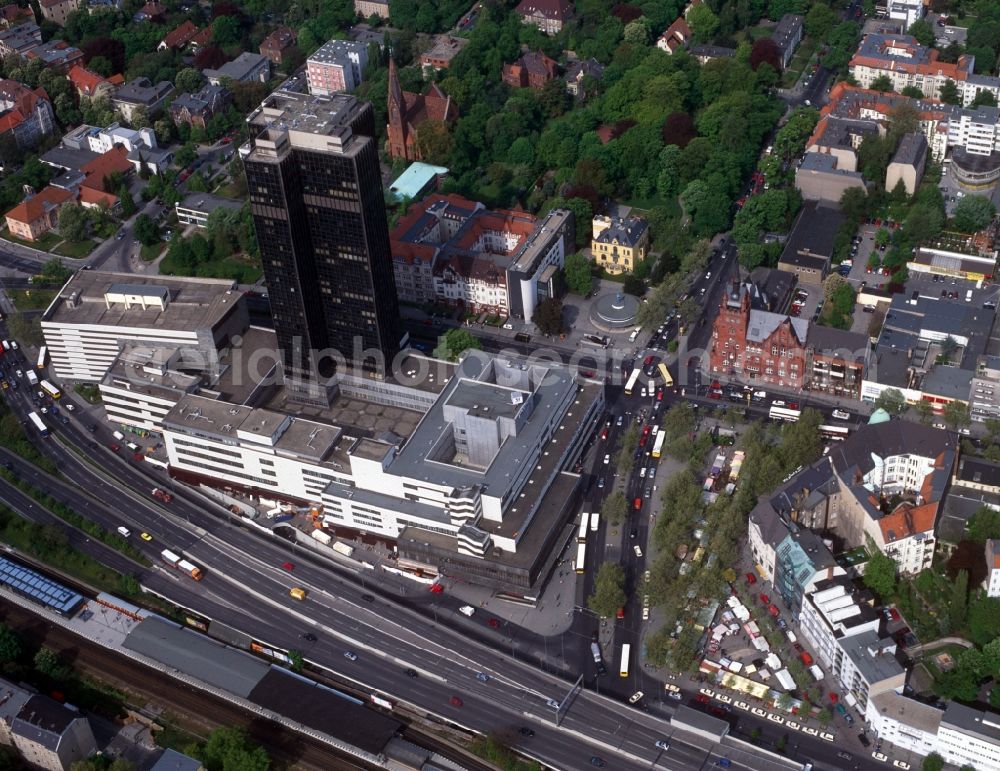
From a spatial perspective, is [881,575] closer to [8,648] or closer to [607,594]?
[607,594]

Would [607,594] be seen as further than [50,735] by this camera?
Yes

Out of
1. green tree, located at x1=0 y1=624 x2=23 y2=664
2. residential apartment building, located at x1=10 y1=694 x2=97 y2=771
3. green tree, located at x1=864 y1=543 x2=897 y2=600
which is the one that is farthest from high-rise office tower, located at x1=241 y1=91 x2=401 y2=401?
green tree, located at x1=864 y1=543 x2=897 y2=600

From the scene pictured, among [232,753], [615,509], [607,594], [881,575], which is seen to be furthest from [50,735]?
[881,575]

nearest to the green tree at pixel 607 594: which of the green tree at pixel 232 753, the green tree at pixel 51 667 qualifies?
the green tree at pixel 232 753

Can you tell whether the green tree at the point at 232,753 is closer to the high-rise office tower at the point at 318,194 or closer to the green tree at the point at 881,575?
the high-rise office tower at the point at 318,194

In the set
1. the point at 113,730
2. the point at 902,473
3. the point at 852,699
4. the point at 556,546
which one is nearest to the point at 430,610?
the point at 556,546
